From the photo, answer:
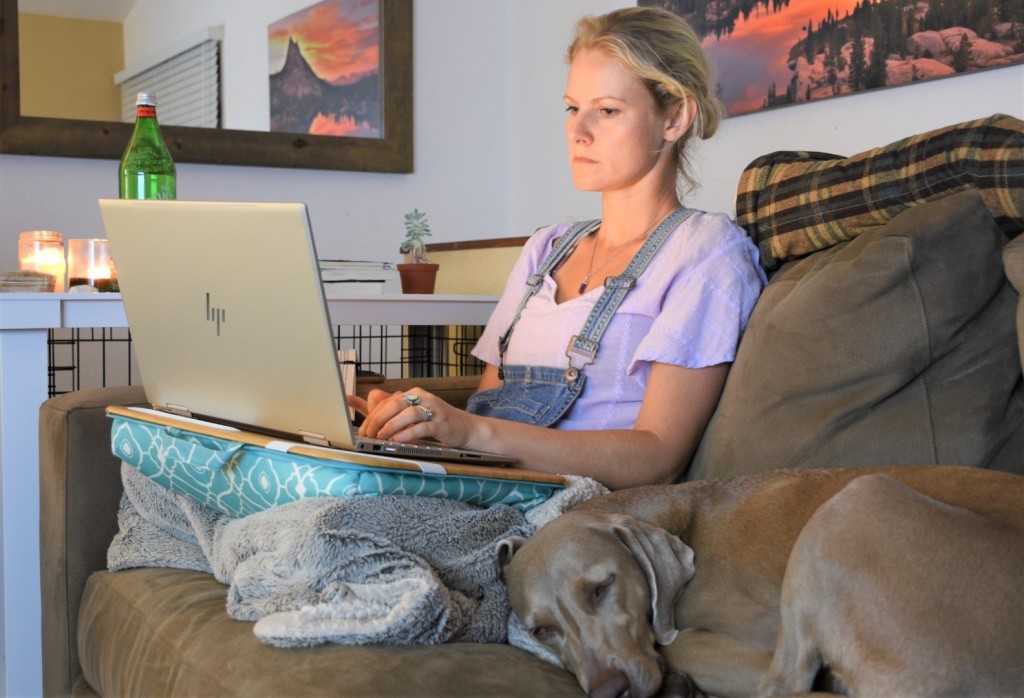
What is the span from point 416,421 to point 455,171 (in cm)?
246

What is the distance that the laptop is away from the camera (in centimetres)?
134

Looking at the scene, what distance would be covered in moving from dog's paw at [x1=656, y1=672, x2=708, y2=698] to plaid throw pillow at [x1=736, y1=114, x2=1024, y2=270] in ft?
2.67

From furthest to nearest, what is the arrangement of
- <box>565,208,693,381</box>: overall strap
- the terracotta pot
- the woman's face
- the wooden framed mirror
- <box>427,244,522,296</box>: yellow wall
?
<box>427,244,522,296</box>: yellow wall, the wooden framed mirror, the terracotta pot, the woman's face, <box>565,208,693,381</box>: overall strap

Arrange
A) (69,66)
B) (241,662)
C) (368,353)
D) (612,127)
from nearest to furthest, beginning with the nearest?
1. (241,662)
2. (612,127)
3. (69,66)
4. (368,353)

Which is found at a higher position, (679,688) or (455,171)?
(455,171)

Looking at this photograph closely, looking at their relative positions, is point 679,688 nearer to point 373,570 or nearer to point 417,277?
point 373,570

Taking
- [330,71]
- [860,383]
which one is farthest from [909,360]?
[330,71]

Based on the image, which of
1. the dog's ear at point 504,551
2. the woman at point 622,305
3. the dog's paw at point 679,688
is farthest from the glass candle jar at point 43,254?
the dog's paw at point 679,688

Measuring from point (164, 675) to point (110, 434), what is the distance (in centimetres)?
58

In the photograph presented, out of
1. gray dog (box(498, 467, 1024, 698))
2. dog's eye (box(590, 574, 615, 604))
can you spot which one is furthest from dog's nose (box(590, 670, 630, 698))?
dog's eye (box(590, 574, 615, 604))

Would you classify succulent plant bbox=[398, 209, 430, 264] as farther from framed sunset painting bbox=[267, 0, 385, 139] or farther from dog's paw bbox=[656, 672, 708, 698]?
dog's paw bbox=[656, 672, 708, 698]

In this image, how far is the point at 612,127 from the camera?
198cm

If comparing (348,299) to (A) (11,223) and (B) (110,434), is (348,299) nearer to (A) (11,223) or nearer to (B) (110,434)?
(B) (110,434)

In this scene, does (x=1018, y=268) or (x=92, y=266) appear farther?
(x=92, y=266)
